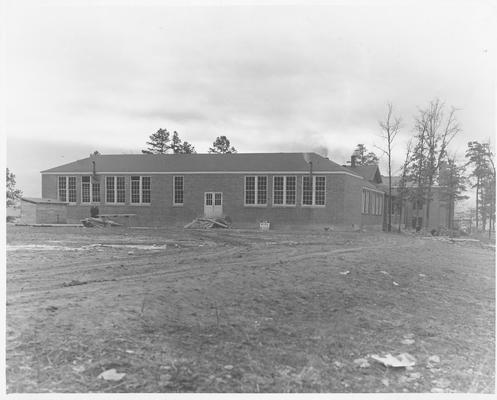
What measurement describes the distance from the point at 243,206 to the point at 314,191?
4557 millimetres

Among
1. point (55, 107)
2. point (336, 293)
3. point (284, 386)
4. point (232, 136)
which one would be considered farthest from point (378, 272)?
point (55, 107)

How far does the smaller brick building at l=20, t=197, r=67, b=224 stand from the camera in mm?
11336

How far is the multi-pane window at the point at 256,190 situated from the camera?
25062 millimetres

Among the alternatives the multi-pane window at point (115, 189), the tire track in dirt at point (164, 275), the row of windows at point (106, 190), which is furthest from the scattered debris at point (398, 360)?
the row of windows at point (106, 190)

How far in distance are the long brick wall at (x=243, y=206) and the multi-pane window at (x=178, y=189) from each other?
25 cm

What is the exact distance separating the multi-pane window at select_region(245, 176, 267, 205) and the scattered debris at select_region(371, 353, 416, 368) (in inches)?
781

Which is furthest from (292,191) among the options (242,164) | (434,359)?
(434,359)

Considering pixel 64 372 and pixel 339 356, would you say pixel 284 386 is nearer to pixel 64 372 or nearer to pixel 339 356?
pixel 339 356

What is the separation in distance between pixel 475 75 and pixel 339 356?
4.77 meters

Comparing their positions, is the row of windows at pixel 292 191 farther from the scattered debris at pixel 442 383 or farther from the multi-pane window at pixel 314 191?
the scattered debris at pixel 442 383

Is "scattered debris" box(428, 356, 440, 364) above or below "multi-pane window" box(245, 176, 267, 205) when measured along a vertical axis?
below

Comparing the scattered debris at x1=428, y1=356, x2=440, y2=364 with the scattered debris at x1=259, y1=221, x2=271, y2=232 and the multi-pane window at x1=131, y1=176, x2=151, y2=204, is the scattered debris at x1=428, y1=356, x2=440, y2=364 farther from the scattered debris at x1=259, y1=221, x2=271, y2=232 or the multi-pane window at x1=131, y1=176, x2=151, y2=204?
the scattered debris at x1=259, y1=221, x2=271, y2=232

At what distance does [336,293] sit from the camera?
7.73m

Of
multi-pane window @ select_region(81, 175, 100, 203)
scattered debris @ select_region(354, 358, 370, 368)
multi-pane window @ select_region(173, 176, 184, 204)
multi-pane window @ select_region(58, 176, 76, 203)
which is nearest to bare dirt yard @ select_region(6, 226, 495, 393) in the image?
scattered debris @ select_region(354, 358, 370, 368)
